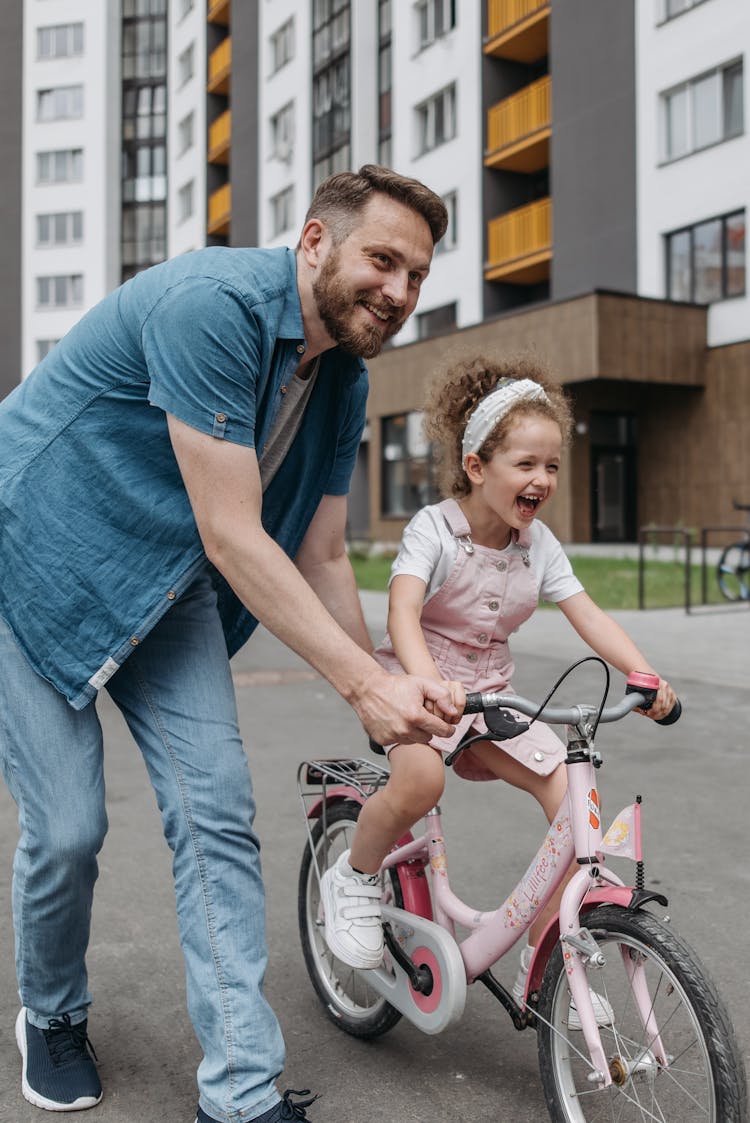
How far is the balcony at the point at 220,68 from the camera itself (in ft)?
152

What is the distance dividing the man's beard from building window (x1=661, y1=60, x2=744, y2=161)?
72.4 feet

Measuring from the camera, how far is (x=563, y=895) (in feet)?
7.88

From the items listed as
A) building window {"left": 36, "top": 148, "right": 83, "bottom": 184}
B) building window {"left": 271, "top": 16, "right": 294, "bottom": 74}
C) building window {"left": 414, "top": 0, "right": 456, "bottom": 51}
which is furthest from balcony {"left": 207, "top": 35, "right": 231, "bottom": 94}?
building window {"left": 414, "top": 0, "right": 456, "bottom": 51}

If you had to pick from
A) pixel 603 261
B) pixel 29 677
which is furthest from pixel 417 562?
pixel 603 261

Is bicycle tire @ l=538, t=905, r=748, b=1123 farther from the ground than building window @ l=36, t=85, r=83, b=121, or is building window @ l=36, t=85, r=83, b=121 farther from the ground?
building window @ l=36, t=85, r=83, b=121

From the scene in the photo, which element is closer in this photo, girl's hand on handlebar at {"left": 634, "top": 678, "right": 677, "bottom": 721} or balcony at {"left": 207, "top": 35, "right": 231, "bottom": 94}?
girl's hand on handlebar at {"left": 634, "top": 678, "right": 677, "bottom": 721}

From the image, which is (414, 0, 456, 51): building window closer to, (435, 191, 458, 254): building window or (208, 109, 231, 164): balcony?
(435, 191, 458, 254): building window

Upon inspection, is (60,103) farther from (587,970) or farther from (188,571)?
(587,970)

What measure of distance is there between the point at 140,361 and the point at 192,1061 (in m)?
1.72

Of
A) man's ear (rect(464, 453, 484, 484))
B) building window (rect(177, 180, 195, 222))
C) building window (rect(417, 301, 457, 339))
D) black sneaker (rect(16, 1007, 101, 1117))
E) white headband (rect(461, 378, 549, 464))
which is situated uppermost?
building window (rect(177, 180, 195, 222))

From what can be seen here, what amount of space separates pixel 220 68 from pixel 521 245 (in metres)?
24.2

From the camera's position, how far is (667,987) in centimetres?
215

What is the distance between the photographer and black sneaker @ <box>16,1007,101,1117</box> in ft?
8.82

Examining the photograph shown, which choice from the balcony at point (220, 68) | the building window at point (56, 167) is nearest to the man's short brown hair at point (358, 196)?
the balcony at point (220, 68)
